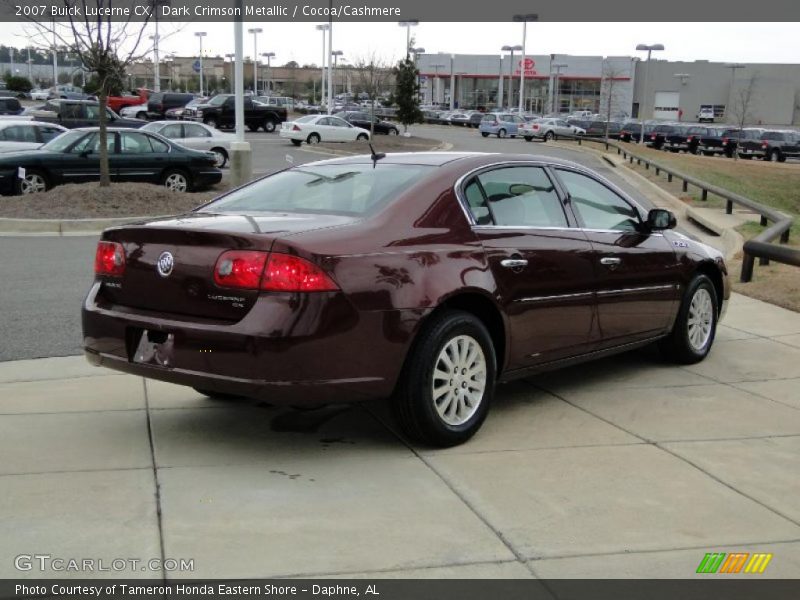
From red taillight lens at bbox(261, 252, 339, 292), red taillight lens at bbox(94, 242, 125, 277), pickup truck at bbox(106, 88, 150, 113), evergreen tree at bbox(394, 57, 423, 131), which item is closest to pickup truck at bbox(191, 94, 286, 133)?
evergreen tree at bbox(394, 57, 423, 131)

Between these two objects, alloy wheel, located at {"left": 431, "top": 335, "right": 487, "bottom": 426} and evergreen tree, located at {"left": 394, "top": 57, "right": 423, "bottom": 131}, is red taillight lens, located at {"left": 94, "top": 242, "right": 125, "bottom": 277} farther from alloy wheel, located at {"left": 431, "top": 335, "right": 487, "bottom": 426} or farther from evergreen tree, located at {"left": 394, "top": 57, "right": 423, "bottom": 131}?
evergreen tree, located at {"left": 394, "top": 57, "right": 423, "bottom": 131}

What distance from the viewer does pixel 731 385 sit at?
6.91 m

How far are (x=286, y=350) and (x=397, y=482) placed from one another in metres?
0.85

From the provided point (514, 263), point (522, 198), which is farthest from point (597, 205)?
point (514, 263)

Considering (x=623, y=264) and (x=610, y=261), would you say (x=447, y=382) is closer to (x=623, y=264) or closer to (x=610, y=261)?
(x=610, y=261)

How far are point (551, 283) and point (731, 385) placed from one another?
190 cm

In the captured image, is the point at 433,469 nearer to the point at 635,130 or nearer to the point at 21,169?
the point at 21,169

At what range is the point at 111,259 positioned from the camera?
5340 millimetres

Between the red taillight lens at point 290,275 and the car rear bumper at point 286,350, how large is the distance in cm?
4

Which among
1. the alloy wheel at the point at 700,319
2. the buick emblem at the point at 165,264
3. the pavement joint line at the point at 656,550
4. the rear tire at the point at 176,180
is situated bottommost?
the rear tire at the point at 176,180

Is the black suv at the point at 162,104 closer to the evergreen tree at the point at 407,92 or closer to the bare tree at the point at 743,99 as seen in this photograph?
the evergreen tree at the point at 407,92

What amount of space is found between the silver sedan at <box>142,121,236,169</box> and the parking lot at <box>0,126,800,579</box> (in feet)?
69.1

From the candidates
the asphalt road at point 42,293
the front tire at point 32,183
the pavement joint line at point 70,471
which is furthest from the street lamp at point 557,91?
the pavement joint line at point 70,471

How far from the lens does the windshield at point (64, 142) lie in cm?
1891
